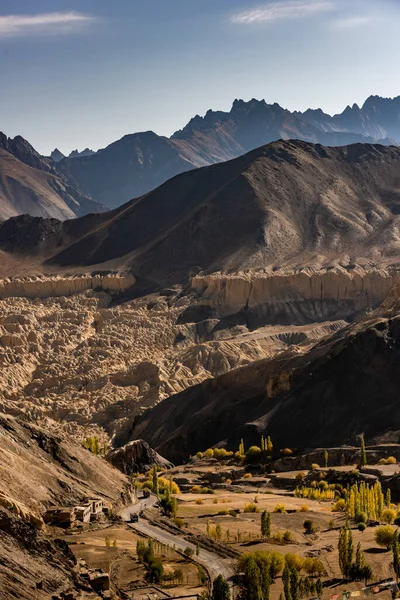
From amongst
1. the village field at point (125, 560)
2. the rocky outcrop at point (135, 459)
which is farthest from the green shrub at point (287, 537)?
the rocky outcrop at point (135, 459)

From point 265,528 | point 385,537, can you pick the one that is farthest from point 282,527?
point 385,537

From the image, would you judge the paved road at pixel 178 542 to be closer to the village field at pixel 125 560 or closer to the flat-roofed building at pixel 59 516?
the village field at pixel 125 560

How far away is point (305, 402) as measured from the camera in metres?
76.2

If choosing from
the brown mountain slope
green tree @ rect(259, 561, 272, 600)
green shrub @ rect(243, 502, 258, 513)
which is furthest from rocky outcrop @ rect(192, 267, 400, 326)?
green tree @ rect(259, 561, 272, 600)

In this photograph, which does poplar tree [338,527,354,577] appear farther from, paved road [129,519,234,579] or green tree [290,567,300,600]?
paved road [129,519,234,579]

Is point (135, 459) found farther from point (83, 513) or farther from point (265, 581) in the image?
point (265, 581)

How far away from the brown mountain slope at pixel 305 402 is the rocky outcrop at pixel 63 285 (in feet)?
271

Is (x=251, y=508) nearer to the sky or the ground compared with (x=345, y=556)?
nearer to the sky

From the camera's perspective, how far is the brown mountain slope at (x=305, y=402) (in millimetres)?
72625

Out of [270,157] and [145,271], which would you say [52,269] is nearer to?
[145,271]

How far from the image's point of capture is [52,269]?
194125 mm

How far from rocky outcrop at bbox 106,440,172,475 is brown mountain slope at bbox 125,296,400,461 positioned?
7.71 meters

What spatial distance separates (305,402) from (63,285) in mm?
106770

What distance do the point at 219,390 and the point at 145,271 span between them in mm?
87349
